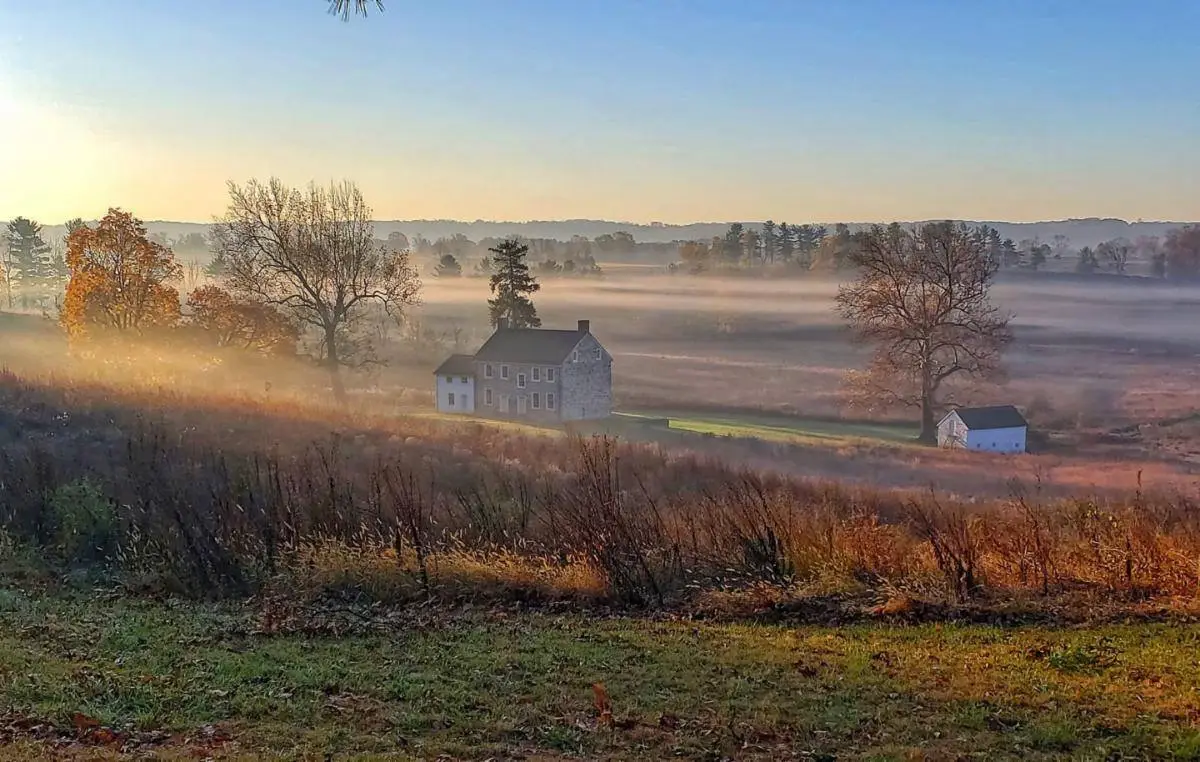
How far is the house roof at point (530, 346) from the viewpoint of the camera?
5288 cm

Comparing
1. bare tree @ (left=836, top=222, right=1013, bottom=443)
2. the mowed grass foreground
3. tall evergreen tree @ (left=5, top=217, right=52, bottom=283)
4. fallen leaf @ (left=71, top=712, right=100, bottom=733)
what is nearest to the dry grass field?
bare tree @ (left=836, top=222, right=1013, bottom=443)

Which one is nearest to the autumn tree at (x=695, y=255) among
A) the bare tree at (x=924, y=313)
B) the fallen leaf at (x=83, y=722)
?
the bare tree at (x=924, y=313)

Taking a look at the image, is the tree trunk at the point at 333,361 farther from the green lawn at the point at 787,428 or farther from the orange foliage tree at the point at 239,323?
the green lawn at the point at 787,428

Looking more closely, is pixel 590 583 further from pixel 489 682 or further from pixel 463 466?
pixel 463 466

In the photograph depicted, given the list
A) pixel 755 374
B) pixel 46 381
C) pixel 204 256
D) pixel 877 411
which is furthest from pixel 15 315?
pixel 877 411

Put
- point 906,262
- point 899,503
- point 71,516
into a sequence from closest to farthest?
point 71,516 → point 899,503 → point 906,262

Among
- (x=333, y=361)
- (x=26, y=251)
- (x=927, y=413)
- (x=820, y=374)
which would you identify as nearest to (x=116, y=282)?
(x=333, y=361)

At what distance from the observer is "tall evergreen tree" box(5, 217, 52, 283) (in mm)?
78250

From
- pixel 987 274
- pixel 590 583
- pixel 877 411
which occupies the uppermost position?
pixel 987 274

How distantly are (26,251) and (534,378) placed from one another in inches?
2136

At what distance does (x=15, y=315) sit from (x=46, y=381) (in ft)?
141

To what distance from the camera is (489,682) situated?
632 cm

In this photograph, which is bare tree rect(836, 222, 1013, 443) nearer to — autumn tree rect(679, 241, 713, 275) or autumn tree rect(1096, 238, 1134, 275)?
autumn tree rect(1096, 238, 1134, 275)

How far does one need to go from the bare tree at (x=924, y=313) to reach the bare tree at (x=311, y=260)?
20914mm
